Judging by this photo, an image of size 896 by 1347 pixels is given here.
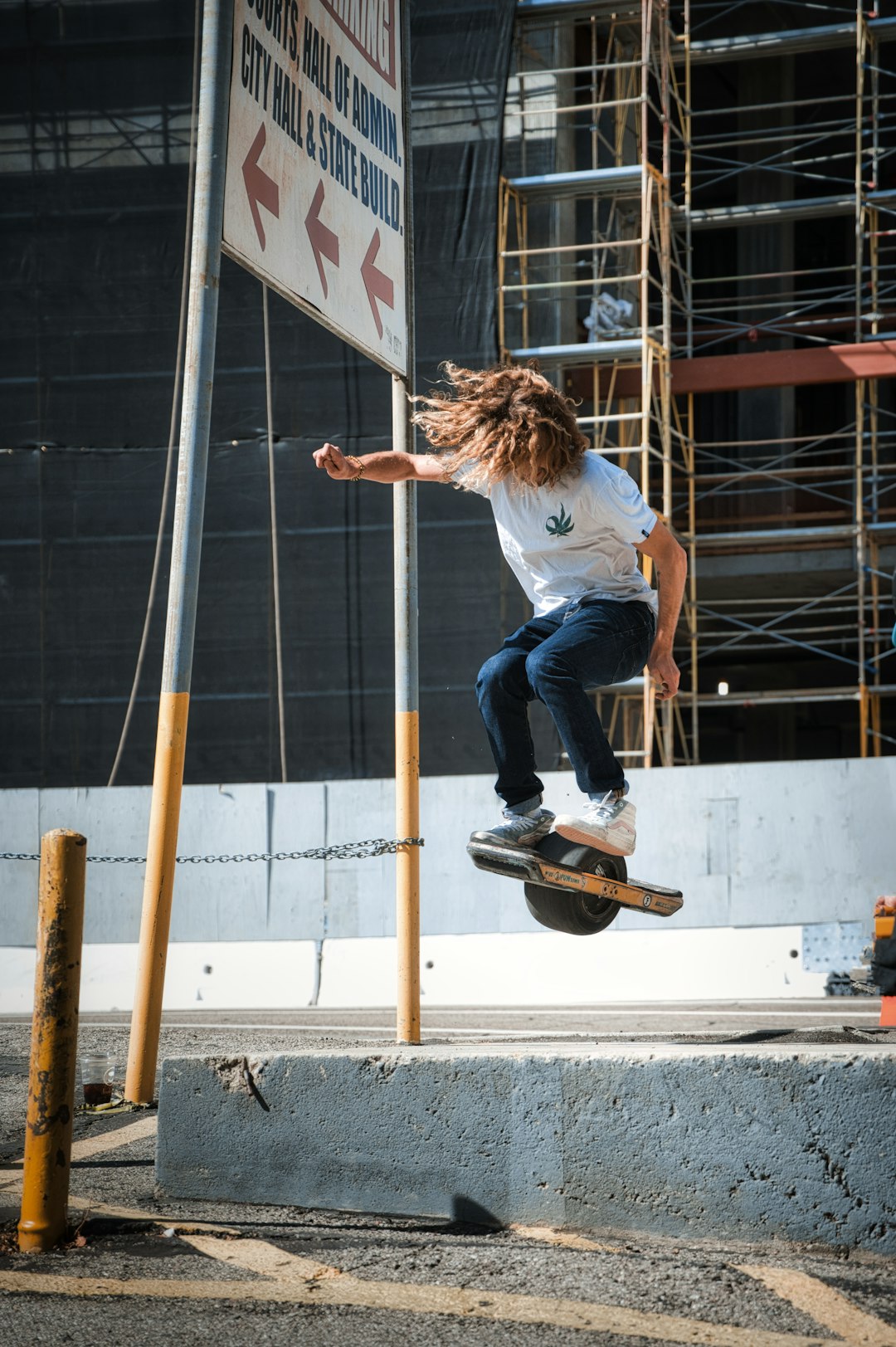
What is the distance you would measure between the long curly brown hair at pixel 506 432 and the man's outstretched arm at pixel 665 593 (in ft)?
1.36

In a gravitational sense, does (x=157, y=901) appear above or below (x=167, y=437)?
below

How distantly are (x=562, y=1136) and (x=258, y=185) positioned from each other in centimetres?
422

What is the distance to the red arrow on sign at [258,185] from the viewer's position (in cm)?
612

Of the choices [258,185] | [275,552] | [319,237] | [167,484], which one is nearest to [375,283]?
[319,237]

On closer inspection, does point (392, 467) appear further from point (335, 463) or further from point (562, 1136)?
point (562, 1136)

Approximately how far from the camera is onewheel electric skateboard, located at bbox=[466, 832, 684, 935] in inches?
208

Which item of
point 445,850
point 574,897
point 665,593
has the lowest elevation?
point 574,897

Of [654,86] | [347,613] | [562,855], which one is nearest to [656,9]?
[654,86]

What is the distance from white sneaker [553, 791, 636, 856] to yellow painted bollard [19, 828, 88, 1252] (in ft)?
6.35

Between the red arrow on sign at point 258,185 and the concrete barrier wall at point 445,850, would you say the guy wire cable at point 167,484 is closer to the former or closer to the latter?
the concrete barrier wall at point 445,850

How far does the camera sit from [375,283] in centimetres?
718

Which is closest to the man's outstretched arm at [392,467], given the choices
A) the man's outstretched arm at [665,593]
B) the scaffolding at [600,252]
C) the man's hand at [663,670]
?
the man's outstretched arm at [665,593]

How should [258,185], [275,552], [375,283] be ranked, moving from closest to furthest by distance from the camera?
[258,185] → [375,283] → [275,552]

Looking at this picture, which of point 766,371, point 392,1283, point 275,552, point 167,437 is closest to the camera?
point 392,1283
